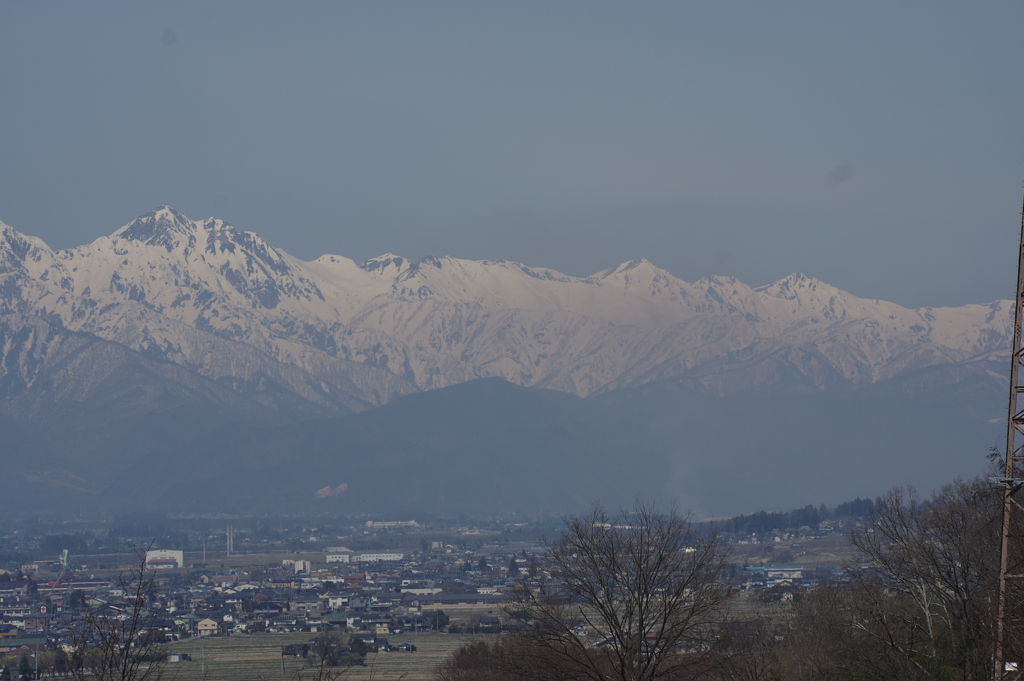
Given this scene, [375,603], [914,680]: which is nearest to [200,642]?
[375,603]

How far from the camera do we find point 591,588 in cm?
3234

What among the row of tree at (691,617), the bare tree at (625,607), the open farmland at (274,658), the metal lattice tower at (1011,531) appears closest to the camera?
the metal lattice tower at (1011,531)

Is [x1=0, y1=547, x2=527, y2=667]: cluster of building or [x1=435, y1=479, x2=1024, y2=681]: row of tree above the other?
[x1=435, y1=479, x2=1024, y2=681]: row of tree

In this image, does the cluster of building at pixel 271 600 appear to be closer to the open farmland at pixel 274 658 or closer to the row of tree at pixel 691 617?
the open farmland at pixel 274 658

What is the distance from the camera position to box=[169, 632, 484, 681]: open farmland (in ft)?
252

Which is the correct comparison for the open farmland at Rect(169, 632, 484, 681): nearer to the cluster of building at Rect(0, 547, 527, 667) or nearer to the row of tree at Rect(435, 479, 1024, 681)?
the cluster of building at Rect(0, 547, 527, 667)

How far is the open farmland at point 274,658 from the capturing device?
76750 mm

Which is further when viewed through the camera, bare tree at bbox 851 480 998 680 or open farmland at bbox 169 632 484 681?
open farmland at bbox 169 632 484 681

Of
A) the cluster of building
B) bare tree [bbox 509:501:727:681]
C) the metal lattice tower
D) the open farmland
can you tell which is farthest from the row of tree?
the cluster of building

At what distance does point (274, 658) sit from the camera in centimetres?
9125

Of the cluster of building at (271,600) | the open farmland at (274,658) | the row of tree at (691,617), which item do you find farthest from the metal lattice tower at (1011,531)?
the cluster of building at (271,600)

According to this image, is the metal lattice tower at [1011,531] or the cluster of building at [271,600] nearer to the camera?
the metal lattice tower at [1011,531]

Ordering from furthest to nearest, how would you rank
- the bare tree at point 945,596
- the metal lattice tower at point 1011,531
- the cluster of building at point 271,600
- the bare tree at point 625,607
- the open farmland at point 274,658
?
the cluster of building at point 271,600 → the open farmland at point 274,658 → the bare tree at point 625,607 → the bare tree at point 945,596 → the metal lattice tower at point 1011,531

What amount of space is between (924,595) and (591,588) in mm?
10789
